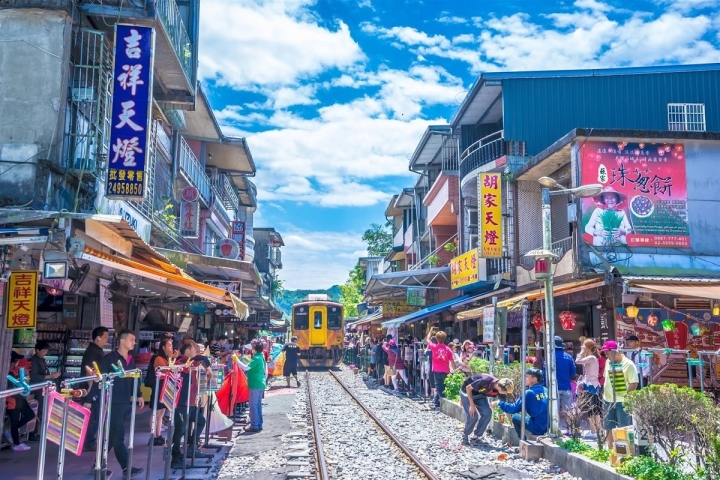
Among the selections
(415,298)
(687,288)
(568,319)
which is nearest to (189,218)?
(415,298)

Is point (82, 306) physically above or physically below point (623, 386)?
above

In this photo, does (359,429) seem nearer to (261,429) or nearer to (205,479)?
(261,429)

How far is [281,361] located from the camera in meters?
23.8

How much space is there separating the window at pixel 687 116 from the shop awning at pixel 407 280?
28.2 feet

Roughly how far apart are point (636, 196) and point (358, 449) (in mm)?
8453

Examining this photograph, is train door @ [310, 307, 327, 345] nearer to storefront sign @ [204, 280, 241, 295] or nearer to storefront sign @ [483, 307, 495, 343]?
storefront sign @ [204, 280, 241, 295]

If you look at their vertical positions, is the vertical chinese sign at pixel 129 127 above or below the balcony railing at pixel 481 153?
below

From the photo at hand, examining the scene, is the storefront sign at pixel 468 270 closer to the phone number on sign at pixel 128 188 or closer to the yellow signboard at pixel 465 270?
the yellow signboard at pixel 465 270

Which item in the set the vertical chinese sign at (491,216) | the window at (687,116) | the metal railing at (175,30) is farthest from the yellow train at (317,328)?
the metal railing at (175,30)


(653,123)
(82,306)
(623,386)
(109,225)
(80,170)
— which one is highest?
(653,123)

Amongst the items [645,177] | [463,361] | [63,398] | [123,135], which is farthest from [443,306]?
[63,398]

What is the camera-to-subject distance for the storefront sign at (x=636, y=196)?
14.5 meters

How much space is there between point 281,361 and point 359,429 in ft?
38.6

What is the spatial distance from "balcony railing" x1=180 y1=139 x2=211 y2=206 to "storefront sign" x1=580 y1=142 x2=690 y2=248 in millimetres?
11799
